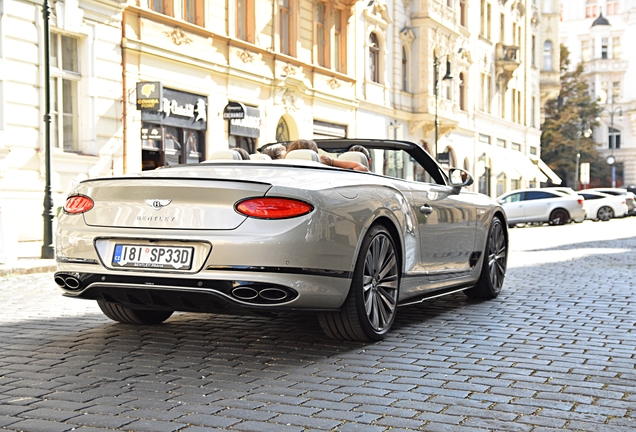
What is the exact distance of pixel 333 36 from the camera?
98.6 feet

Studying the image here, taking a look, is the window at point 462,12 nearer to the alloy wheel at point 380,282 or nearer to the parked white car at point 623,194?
the parked white car at point 623,194

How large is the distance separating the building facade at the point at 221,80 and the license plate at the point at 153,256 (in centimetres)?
288

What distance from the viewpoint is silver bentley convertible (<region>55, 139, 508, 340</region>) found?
5.16m

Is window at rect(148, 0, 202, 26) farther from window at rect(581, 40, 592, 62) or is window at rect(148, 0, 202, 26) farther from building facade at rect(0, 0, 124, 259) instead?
window at rect(581, 40, 592, 62)

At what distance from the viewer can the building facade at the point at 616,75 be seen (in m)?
85.0

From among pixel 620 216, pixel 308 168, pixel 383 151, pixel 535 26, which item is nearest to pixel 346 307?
pixel 308 168

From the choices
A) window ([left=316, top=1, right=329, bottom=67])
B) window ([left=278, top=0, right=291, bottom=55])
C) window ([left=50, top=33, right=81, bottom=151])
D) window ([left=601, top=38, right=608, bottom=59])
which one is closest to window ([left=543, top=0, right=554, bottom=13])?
window ([left=601, top=38, right=608, bottom=59])

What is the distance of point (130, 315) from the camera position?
6609 millimetres

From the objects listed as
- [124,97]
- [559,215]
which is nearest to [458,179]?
[124,97]

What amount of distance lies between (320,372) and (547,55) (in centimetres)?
5677

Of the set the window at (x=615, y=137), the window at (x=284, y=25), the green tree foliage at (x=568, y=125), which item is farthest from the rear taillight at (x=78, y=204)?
the window at (x=615, y=137)

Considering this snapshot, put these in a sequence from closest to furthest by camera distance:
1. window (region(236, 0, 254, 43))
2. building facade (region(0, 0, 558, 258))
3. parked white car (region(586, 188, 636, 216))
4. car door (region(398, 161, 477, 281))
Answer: car door (region(398, 161, 477, 281))
building facade (region(0, 0, 558, 258))
window (region(236, 0, 254, 43))
parked white car (region(586, 188, 636, 216))

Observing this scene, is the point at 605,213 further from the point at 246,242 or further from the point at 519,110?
the point at 246,242

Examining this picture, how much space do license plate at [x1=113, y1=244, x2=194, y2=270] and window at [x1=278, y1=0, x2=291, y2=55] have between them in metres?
21.9
